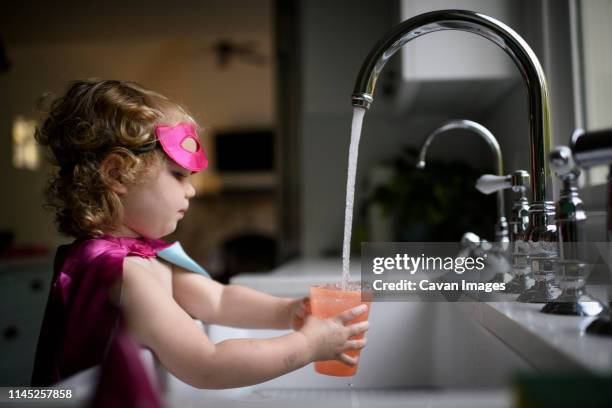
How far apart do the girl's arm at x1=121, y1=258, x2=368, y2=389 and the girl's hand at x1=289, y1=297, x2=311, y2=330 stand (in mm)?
184

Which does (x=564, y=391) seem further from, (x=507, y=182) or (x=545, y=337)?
(x=507, y=182)

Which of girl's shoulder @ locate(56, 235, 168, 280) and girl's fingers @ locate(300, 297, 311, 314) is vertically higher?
girl's shoulder @ locate(56, 235, 168, 280)

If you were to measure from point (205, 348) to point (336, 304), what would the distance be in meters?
0.18

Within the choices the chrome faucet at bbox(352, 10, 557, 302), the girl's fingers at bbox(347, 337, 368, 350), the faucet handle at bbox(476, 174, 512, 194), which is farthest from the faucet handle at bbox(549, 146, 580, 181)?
the girl's fingers at bbox(347, 337, 368, 350)

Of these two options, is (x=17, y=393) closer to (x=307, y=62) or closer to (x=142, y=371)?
(x=142, y=371)

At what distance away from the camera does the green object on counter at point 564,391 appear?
248 millimetres

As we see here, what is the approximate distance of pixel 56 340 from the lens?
74 cm

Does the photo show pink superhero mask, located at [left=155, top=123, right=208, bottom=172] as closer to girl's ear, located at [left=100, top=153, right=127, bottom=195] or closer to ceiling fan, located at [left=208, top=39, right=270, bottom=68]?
girl's ear, located at [left=100, top=153, right=127, bottom=195]

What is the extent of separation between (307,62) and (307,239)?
2.83 feet

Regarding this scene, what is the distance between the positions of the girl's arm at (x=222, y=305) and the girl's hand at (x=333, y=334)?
23cm

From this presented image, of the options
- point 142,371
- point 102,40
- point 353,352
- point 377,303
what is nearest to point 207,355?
point 353,352

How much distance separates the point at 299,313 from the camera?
2.82 ft

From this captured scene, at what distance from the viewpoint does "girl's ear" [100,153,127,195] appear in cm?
80

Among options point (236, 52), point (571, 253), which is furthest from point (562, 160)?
point (236, 52)
